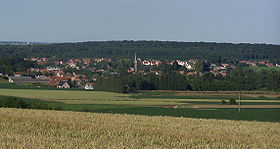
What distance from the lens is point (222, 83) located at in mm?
83438

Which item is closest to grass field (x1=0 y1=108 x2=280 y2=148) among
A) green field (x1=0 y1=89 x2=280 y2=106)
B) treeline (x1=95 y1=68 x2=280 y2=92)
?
green field (x1=0 y1=89 x2=280 y2=106)

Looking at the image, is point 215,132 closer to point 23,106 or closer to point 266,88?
point 23,106

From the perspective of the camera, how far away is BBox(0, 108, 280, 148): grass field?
18.9 meters

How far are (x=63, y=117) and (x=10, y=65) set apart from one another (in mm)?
96429

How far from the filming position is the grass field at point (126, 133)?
18.9 meters

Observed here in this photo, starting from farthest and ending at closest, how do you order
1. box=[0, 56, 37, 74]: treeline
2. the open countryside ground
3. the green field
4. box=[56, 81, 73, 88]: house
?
box=[0, 56, 37, 74]: treeline < box=[56, 81, 73, 88]: house < the green field < the open countryside ground

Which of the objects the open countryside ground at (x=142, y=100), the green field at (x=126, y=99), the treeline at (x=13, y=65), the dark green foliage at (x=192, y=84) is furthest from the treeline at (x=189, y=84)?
the treeline at (x=13, y=65)

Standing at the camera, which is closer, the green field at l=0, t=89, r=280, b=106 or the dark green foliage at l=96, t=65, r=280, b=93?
the green field at l=0, t=89, r=280, b=106

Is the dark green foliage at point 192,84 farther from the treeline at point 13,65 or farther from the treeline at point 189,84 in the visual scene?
the treeline at point 13,65

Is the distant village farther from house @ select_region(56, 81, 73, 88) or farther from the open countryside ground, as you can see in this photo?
the open countryside ground

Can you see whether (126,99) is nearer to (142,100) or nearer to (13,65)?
(142,100)

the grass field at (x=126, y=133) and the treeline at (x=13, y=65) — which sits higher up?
the treeline at (x=13, y=65)

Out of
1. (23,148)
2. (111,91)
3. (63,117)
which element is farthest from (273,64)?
(23,148)

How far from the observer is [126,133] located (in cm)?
2220
